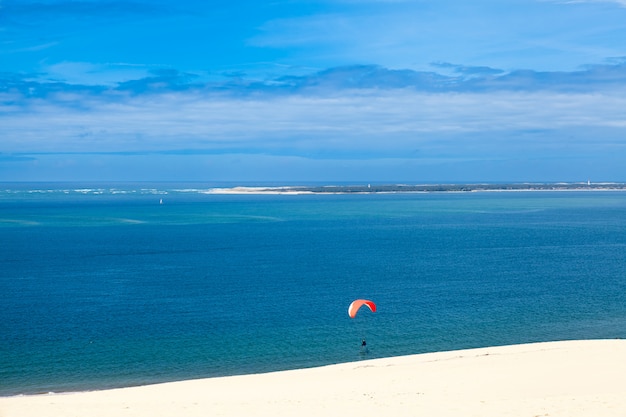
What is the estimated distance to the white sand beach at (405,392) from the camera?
20719 millimetres

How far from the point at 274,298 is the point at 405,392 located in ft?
80.9

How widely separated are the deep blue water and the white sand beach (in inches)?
166

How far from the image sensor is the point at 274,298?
47.2m

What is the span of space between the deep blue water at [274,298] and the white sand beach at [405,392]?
13.9 ft

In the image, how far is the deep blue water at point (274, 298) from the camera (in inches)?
1302

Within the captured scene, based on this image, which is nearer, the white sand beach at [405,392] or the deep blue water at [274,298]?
the white sand beach at [405,392]

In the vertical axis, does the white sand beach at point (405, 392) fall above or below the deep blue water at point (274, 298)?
above

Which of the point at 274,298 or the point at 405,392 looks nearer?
the point at 405,392

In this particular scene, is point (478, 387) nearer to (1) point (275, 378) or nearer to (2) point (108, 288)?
(1) point (275, 378)

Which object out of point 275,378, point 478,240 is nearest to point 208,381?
point 275,378

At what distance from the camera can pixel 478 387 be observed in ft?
78.1

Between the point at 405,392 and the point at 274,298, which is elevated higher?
the point at 405,392

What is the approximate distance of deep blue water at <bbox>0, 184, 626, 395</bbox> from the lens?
108 feet

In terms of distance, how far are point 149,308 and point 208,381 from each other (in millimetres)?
18135
